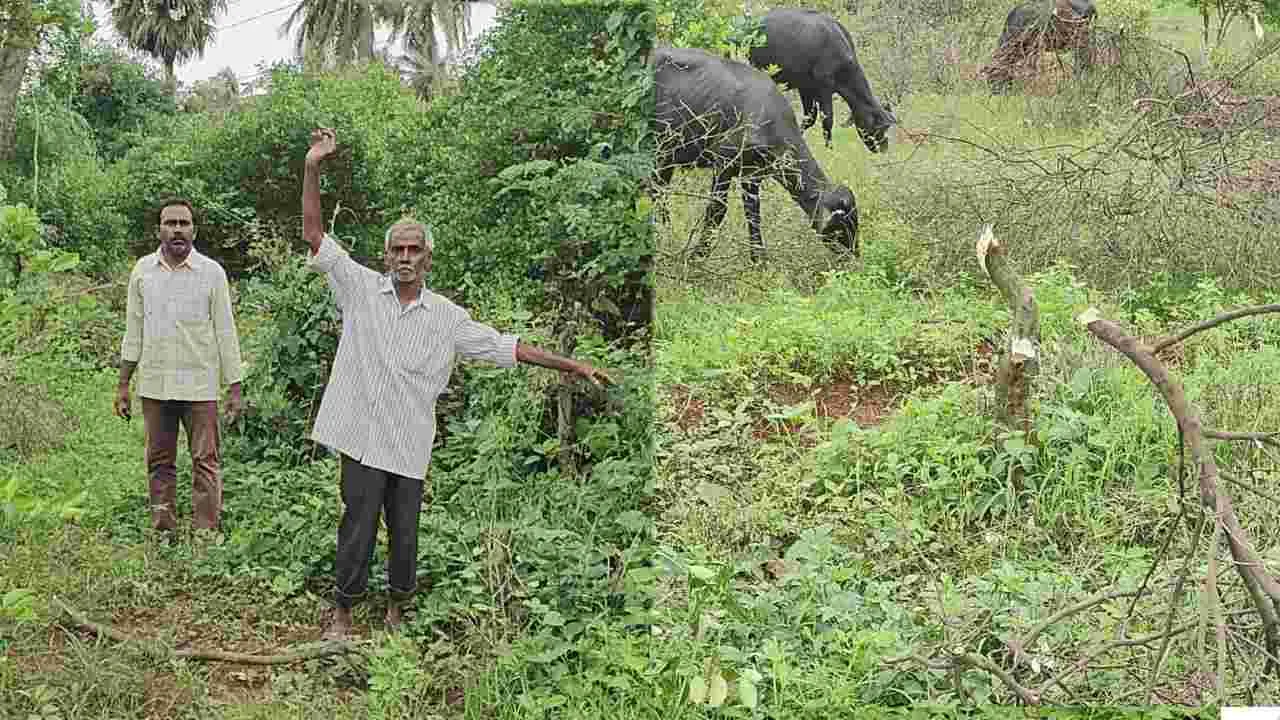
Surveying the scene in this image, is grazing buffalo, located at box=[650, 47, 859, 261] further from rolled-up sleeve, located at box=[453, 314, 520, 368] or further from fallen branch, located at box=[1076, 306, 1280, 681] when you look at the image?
fallen branch, located at box=[1076, 306, 1280, 681]

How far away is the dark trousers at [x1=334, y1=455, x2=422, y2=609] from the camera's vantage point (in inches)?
142

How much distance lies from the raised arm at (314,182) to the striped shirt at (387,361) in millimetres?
42

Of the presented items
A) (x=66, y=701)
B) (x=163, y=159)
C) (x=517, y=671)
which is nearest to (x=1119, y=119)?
(x=163, y=159)

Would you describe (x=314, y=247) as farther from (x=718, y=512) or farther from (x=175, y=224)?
(x=718, y=512)

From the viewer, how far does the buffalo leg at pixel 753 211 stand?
660 centimetres

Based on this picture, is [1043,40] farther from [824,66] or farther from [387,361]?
[387,361]

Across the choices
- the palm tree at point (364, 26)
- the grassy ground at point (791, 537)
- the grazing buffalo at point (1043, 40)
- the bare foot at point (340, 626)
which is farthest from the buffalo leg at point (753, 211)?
the bare foot at point (340, 626)

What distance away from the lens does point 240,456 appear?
4.75 m

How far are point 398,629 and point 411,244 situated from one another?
93 cm

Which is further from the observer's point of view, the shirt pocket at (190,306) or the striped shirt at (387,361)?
the shirt pocket at (190,306)

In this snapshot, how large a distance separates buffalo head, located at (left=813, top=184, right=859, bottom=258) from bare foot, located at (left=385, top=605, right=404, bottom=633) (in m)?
3.41

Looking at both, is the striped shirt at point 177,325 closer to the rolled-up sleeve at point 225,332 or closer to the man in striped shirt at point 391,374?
the rolled-up sleeve at point 225,332

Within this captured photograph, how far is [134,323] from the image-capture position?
13.8 feet

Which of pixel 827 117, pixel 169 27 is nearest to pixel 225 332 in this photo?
pixel 169 27
